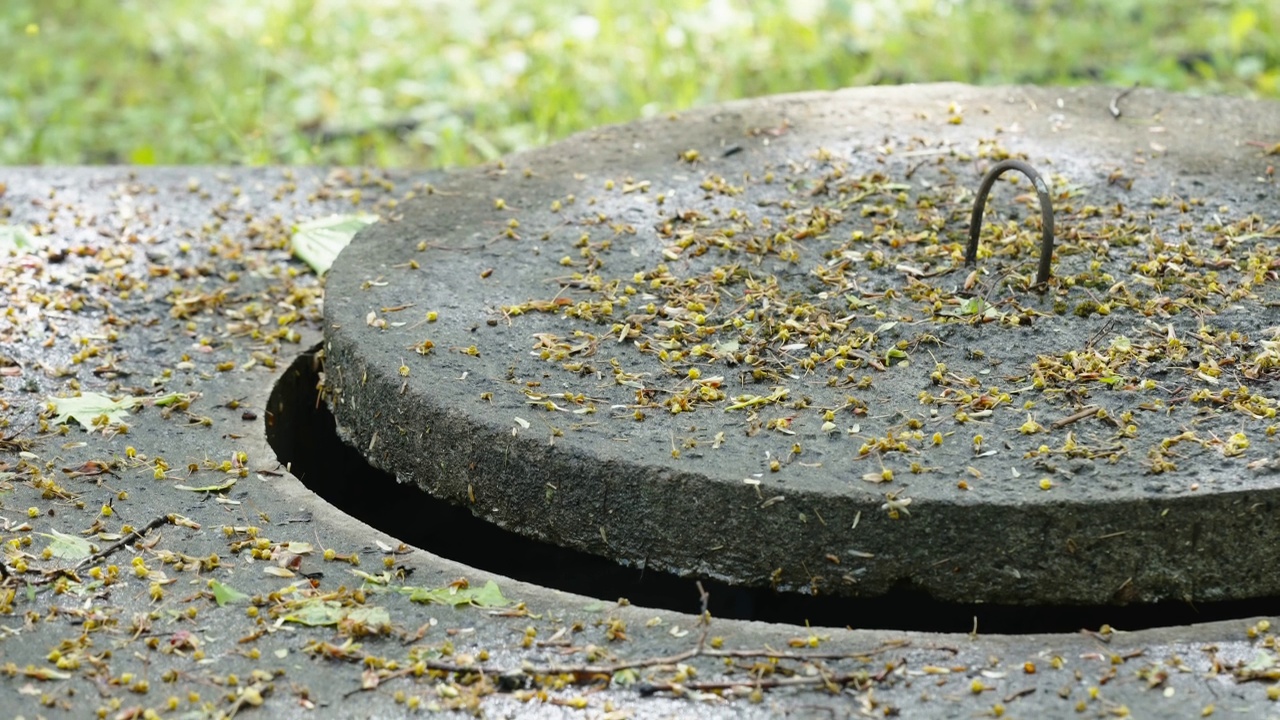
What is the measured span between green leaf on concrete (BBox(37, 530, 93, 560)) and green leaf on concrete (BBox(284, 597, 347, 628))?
0.49 m

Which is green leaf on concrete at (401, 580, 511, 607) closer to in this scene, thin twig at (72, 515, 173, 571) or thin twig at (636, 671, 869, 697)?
thin twig at (636, 671, 869, 697)

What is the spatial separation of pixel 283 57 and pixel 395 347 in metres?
4.94

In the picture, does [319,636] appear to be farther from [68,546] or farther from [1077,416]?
[1077,416]

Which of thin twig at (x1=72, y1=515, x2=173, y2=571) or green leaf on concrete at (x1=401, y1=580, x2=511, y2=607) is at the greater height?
green leaf on concrete at (x1=401, y1=580, x2=511, y2=607)

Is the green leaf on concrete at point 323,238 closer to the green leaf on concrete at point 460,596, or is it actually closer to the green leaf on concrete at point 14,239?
the green leaf on concrete at point 14,239

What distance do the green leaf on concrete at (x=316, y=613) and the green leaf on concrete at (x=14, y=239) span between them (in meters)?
1.99

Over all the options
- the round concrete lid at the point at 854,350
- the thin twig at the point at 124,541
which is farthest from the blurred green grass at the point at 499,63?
the thin twig at the point at 124,541

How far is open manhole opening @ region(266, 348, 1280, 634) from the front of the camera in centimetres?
291

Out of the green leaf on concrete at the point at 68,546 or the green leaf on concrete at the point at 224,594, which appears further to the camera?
the green leaf on concrete at the point at 68,546

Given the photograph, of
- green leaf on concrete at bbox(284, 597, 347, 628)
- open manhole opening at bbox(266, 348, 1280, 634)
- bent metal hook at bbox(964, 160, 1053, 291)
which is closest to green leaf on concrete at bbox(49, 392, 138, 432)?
open manhole opening at bbox(266, 348, 1280, 634)

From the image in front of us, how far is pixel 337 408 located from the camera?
3.17 m

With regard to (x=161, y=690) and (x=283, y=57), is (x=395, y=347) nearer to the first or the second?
(x=161, y=690)

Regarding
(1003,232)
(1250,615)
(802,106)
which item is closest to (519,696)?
(1250,615)

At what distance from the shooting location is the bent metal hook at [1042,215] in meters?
3.00
